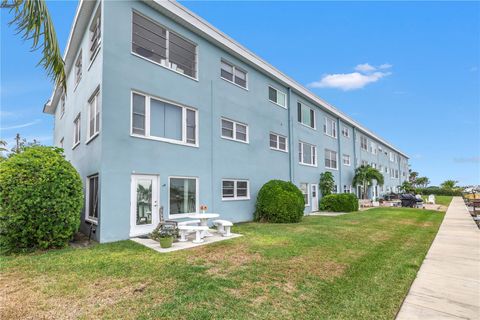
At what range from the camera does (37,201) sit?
22.1 ft

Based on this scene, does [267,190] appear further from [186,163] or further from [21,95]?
[21,95]

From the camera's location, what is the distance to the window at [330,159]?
22656 millimetres

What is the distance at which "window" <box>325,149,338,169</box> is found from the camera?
892 inches

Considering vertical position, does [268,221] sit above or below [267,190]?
below

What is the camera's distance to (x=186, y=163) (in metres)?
10.8

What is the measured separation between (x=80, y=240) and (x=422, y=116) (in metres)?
31.3

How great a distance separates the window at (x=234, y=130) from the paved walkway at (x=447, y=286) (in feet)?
29.6

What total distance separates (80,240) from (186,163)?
4.46 m

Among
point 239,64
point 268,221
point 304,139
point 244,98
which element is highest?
point 239,64

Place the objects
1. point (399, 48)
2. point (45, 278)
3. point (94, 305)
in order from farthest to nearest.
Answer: point (399, 48)
point (45, 278)
point (94, 305)

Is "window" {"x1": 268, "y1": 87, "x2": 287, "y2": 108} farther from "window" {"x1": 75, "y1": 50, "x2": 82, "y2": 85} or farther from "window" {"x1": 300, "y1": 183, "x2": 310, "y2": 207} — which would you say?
"window" {"x1": 75, "y1": 50, "x2": 82, "y2": 85}

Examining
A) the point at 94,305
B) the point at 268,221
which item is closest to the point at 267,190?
the point at 268,221

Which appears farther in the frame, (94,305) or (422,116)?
(422,116)

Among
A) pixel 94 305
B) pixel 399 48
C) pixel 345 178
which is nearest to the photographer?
pixel 94 305
